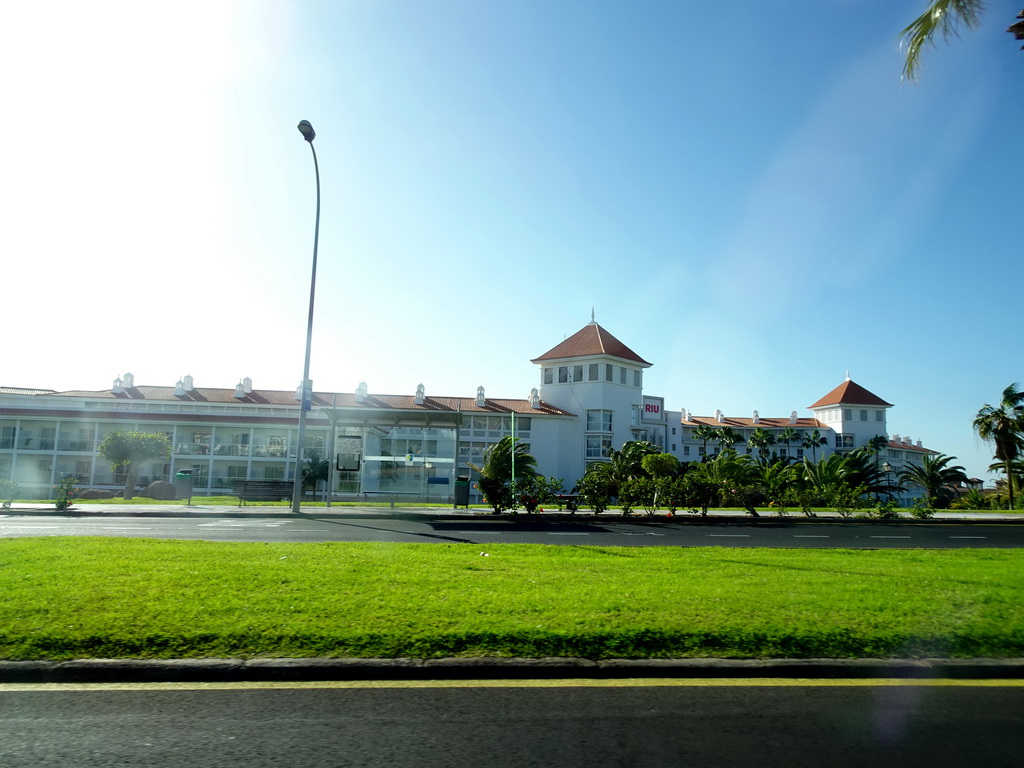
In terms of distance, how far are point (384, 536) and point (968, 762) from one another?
11.6 m

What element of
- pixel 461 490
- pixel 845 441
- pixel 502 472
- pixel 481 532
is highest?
pixel 845 441

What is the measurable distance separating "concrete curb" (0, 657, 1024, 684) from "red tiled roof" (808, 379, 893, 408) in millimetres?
91249

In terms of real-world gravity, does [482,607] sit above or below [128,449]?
below

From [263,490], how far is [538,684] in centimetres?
2536

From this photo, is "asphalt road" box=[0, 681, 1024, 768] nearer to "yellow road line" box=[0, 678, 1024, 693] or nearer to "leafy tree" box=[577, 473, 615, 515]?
"yellow road line" box=[0, 678, 1024, 693]

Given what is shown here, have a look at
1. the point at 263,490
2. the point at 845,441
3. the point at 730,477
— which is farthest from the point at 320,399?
the point at 845,441

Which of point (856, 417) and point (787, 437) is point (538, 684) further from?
point (856, 417)

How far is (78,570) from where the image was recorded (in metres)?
7.10

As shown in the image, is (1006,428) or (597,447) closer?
(1006,428)

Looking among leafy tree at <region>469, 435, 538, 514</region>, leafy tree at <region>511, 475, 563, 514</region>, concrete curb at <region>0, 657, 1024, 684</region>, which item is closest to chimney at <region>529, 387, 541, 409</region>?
leafy tree at <region>469, 435, 538, 514</region>

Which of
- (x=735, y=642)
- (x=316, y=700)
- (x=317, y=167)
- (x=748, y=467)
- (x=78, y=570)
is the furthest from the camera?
(x=748, y=467)

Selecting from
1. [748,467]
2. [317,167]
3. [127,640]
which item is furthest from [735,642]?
[748,467]

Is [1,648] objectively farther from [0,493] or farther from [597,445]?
[597,445]

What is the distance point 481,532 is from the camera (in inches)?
621
